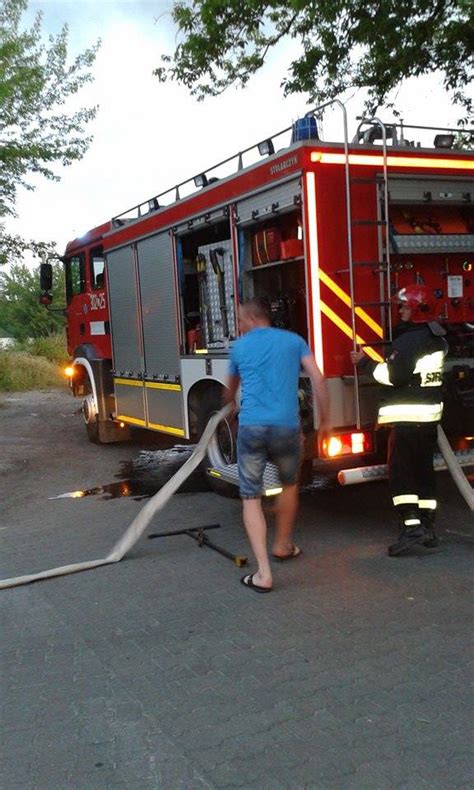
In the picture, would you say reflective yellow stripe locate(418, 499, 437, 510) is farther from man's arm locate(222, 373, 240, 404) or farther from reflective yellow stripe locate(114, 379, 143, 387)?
reflective yellow stripe locate(114, 379, 143, 387)

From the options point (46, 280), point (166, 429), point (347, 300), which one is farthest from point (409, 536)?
point (46, 280)

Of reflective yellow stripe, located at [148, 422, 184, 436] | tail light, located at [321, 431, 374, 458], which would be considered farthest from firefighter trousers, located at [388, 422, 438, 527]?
reflective yellow stripe, located at [148, 422, 184, 436]

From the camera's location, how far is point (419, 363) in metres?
5.11

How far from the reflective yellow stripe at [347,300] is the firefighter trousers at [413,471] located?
87 centimetres

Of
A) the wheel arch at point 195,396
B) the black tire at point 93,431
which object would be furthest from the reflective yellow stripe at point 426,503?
the black tire at point 93,431

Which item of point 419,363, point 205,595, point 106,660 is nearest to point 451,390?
point 419,363

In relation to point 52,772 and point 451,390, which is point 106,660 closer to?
point 52,772

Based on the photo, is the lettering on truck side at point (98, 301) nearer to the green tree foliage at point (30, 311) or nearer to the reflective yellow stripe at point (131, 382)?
the reflective yellow stripe at point (131, 382)

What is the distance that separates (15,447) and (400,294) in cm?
792

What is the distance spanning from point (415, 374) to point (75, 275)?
24.5ft

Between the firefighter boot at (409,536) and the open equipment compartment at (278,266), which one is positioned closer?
the firefighter boot at (409,536)

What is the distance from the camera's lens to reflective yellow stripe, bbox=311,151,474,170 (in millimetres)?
5449

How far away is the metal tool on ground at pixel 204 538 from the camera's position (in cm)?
519

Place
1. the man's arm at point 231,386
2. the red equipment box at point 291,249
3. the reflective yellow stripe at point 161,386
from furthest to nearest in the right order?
the reflective yellow stripe at point 161,386 < the red equipment box at point 291,249 < the man's arm at point 231,386
